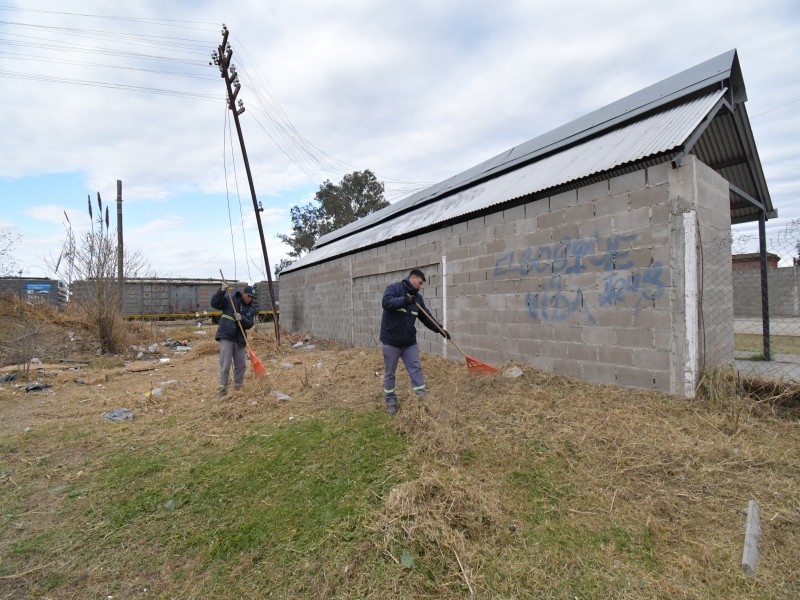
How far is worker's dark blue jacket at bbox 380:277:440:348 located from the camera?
4.64m

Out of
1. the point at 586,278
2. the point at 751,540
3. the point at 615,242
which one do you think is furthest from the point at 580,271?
the point at 751,540

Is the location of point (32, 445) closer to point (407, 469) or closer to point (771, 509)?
point (407, 469)

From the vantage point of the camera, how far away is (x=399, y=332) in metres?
4.71

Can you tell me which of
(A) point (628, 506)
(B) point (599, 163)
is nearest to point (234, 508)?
(A) point (628, 506)

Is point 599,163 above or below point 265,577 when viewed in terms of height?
above

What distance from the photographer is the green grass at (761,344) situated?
25.2ft

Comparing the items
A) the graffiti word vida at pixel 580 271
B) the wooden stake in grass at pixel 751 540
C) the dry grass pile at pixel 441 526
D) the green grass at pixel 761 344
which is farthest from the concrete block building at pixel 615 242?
the dry grass pile at pixel 441 526

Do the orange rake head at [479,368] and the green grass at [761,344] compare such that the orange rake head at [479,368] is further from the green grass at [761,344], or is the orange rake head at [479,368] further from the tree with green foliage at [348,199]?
the tree with green foliage at [348,199]

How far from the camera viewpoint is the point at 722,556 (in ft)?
7.48

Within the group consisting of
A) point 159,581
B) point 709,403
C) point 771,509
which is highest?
point 709,403

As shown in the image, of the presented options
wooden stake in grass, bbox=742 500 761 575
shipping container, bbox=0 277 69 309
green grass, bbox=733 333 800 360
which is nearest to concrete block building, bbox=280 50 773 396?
wooden stake in grass, bbox=742 500 761 575

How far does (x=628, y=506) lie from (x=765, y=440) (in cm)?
161

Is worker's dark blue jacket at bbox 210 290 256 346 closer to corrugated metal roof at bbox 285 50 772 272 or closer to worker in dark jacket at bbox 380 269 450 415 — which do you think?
worker in dark jacket at bbox 380 269 450 415

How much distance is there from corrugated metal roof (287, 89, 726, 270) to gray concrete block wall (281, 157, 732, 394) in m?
0.20
